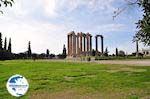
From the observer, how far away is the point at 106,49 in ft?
336

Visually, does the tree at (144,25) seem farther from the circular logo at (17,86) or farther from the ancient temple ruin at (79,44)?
the ancient temple ruin at (79,44)

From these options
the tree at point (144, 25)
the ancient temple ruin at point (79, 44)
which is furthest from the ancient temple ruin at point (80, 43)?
the tree at point (144, 25)

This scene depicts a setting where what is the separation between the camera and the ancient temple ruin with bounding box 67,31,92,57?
9744 centimetres

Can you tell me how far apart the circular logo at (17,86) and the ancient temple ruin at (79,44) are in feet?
276

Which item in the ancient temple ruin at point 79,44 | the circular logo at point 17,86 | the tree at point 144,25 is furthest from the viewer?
the ancient temple ruin at point 79,44

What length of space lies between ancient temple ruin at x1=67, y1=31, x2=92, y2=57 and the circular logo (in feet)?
276

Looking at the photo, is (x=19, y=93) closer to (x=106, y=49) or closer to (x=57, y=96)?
(x=57, y=96)

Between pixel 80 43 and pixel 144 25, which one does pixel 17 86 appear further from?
pixel 80 43

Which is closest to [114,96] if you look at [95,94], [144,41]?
[95,94]

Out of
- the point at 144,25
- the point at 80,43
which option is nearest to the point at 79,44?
the point at 80,43

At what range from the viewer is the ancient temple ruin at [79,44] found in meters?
97.4

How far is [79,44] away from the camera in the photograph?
99625 millimetres

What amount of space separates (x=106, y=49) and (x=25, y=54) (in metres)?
22.4

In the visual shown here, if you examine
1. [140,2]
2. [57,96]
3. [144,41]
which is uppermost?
[140,2]
